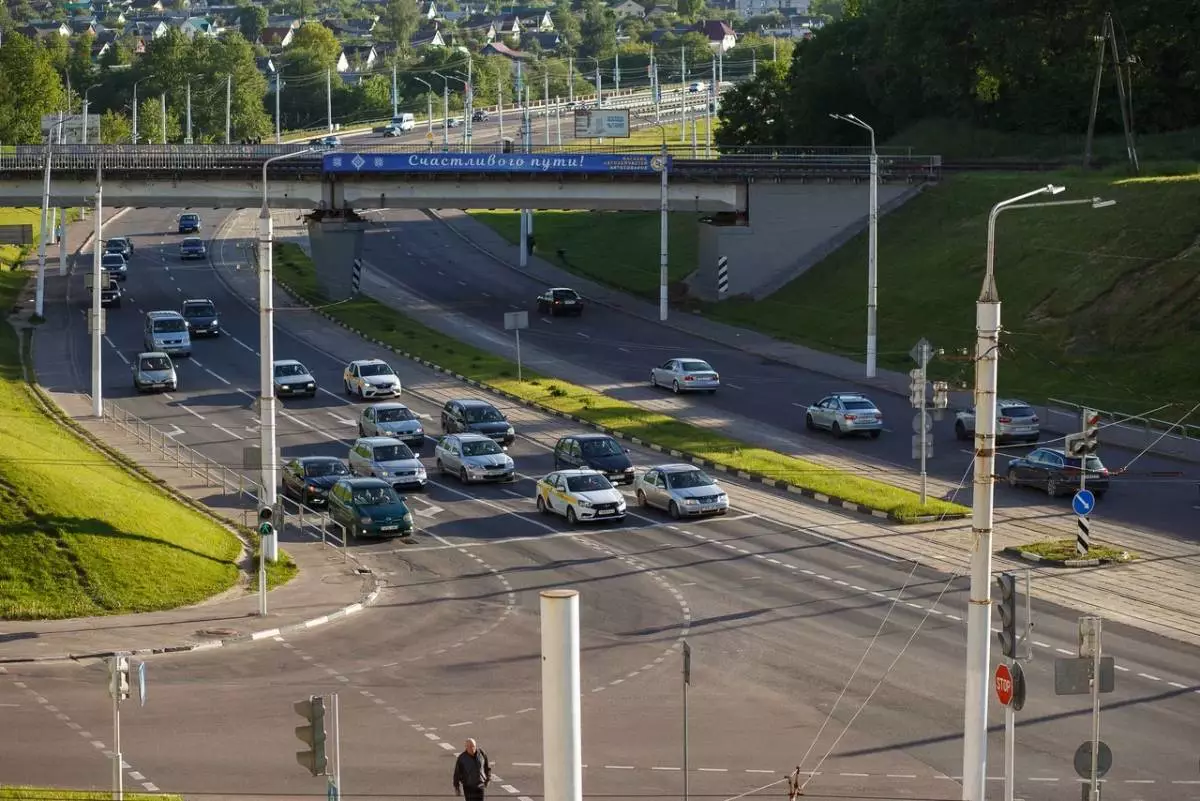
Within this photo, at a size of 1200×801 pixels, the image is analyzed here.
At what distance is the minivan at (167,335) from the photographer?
238 feet

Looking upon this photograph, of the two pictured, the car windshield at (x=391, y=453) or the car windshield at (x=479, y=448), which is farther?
the car windshield at (x=479, y=448)

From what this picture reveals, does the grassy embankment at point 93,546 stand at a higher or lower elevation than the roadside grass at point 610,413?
higher

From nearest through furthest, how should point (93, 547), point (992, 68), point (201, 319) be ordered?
point (93, 547) → point (201, 319) → point (992, 68)

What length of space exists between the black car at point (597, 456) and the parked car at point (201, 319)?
29.9 meters

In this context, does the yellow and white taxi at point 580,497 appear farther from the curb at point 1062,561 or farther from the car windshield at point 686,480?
the curb at point 1062,561

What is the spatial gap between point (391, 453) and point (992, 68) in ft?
194

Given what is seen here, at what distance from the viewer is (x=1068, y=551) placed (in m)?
41.0

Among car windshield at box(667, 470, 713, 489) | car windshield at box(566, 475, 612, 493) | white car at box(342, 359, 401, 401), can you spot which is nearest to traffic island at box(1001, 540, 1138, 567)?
car windshield at box(667, 470, 713, 489)

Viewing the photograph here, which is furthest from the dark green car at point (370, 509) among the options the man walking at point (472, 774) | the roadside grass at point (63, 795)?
the man walking at point (472, 774)

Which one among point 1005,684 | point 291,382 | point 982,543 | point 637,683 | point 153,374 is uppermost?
point 982,543

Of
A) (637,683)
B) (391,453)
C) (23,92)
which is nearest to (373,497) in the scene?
(391,453)

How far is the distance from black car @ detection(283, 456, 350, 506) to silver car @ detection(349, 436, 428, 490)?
3.43 feet

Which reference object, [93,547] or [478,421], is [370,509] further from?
[478,421]

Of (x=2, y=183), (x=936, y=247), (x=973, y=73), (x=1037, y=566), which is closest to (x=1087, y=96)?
(x=973, y=73)
